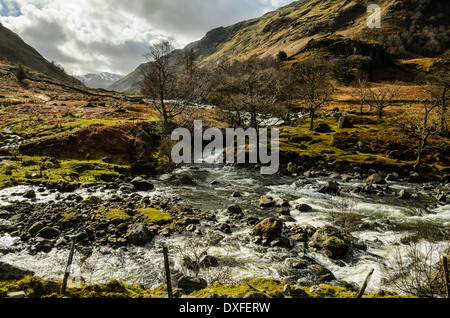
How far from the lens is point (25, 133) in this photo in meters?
23.4

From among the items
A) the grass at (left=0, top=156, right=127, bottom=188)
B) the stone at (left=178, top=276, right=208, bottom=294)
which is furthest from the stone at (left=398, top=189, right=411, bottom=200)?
the grass at (left=0, top=156, right=127, bottom=188)

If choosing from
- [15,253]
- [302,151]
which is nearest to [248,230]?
[15,253]

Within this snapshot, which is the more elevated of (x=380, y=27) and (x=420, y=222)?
(x=380, y=27)

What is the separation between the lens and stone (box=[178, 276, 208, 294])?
20.8 ft

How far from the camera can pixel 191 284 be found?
21.1ft

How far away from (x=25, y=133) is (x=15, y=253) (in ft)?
67.6

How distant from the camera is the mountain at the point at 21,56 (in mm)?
148250

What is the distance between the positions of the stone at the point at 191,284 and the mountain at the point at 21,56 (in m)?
176

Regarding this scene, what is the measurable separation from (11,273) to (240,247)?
7361 mm

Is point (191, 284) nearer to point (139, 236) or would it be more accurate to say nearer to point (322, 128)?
point (139, 236)

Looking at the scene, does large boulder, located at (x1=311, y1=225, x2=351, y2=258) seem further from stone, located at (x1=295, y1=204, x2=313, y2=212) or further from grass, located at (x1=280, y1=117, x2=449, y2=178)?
grass, located at (x1=280, y1=117, x2=449, y2=178)

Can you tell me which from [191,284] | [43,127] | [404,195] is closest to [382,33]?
[404,195]

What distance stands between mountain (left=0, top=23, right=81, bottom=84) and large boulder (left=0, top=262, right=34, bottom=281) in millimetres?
172460
